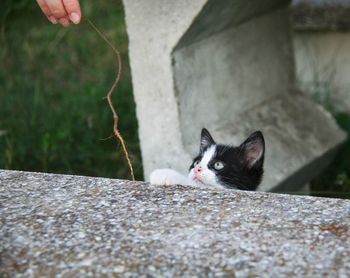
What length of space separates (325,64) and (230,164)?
165 centimetres

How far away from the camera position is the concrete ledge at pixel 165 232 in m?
1.65

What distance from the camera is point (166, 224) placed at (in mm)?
1839

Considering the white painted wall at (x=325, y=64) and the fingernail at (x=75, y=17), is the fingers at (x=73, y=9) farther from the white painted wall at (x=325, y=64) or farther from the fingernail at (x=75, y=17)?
the white painted wall at (x=325, y=64)

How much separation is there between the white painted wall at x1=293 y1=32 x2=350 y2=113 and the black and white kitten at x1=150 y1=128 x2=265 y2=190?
130cm

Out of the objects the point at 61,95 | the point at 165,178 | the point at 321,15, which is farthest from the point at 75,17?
the point at 61,95

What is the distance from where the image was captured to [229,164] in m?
2.89

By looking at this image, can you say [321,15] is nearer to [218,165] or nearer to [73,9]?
[218,165]

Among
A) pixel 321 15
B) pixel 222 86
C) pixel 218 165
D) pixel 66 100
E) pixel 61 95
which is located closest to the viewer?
pixel 218 165

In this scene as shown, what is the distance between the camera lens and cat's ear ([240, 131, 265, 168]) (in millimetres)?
2850

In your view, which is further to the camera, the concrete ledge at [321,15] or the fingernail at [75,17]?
the concrete ledge at [321,15]

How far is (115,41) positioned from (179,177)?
2513 millimetres

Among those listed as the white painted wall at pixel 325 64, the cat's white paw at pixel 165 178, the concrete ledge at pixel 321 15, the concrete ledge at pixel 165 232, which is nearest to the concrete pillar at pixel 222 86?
the concrete ledge at pixel 321 15

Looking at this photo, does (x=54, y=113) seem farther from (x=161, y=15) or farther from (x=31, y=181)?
(x=31, y=181)

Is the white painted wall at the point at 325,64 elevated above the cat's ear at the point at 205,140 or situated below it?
above
